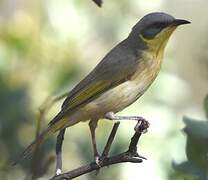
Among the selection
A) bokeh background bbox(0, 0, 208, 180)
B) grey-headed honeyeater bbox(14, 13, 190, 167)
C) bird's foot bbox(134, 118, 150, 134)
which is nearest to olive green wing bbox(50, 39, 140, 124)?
grey-headed honeyeater bbox(14, 13, 190, 167)

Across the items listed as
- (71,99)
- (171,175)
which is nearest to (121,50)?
(71,99)

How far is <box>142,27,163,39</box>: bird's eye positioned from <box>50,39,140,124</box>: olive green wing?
0.11 m

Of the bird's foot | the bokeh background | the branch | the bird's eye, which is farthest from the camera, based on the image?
the bokeh background

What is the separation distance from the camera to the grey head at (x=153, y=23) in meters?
2.82

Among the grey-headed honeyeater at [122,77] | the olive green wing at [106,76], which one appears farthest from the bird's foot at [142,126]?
the olive green wing at [106,76]

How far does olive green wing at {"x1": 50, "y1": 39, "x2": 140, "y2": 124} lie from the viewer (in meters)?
3.01

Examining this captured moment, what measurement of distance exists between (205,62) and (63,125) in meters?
1.26

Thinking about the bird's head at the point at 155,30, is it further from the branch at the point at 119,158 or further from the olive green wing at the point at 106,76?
the branch at the point at 119,158

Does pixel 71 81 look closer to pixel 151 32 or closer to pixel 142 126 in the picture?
pixel 151 32

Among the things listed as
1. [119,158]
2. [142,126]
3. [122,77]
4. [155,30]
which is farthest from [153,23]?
[119,158]

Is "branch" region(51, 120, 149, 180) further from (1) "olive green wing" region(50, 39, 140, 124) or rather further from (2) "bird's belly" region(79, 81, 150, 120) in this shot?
(1) "olive green wing" region(50, 39, 140, 124)

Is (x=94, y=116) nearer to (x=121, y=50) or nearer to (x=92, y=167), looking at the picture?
(x=121, y=50)

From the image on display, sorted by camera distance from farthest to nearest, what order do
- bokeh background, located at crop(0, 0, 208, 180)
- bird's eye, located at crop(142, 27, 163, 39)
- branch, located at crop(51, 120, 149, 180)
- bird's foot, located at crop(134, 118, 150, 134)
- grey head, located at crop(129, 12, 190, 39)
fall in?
bokeh background, located at crop(0, 0, 208, 180) → bird's eye, located at crop(142, 27, 163, 39) → grey head, located at crop(129, 12, 190, 39) → bird's foot, located at crop(134, 118, 150, 134) → branch, located at crop(51, 120, 149, 180)

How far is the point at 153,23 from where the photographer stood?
9.59 ft
